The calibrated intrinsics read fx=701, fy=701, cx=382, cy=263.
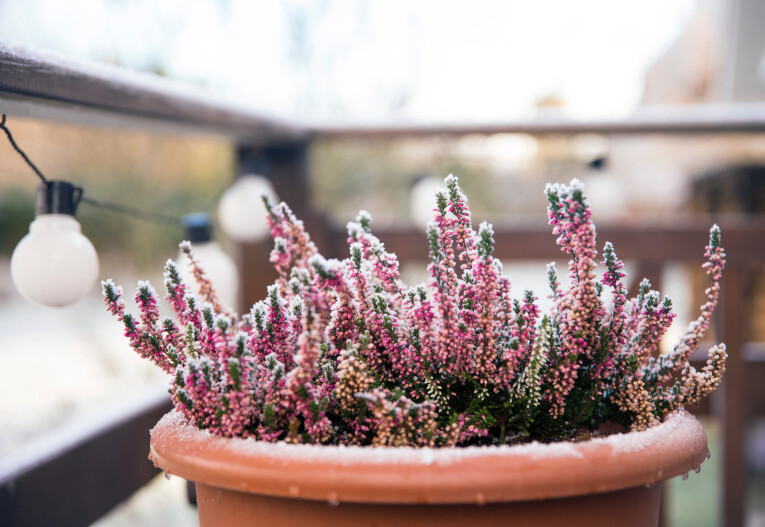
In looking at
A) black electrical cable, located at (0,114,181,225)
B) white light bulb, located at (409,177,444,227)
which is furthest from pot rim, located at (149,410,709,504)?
white light bulb, located at (409,177,444,227)

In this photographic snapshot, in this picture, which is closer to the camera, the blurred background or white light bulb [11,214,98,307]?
white light bulb [11,214,98,307]

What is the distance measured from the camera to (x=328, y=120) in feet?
9.02

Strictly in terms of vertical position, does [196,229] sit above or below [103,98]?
below

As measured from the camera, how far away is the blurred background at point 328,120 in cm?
342

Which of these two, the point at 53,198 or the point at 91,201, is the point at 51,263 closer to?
the point at 53,198

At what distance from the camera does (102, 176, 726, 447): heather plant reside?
2.57 feet

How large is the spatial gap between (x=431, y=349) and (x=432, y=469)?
20cm

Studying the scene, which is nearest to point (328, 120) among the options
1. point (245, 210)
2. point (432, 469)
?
point (245, 210)

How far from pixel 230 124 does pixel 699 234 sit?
177 cm

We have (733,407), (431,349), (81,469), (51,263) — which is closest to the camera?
(431,349)

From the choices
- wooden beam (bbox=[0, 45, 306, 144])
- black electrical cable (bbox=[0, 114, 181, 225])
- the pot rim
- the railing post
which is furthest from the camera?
the railing post

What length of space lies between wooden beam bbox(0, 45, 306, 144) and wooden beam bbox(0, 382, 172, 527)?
25.0 inches

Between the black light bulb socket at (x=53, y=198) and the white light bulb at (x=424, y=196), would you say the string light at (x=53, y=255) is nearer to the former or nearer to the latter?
the black light bulb socket at (x=53, y=198)

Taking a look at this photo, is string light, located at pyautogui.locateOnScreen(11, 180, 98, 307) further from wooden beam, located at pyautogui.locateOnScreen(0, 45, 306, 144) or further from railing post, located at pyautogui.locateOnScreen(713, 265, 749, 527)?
railing post, located at pyautogui.locateOnScreen(713, 265, 749, 527)
